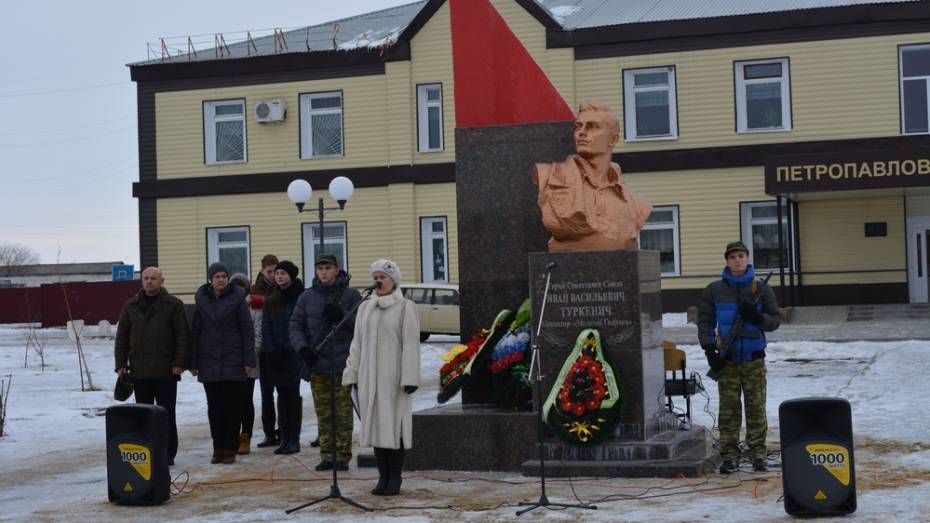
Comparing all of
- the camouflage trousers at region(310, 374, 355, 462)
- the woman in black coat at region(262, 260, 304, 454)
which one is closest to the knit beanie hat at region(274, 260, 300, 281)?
the woman in black coat at region(262, 260, 304, 454)

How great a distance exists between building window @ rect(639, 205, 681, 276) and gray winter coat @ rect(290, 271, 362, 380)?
20.6 m

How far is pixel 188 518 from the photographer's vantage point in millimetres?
8406

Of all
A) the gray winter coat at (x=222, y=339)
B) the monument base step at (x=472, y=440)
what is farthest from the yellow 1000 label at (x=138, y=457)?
the monument base step at (x=472, y=440)

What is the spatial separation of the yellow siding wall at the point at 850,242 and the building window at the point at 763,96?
2.13m

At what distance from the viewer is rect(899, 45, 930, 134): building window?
29000mm

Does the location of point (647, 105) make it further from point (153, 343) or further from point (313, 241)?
point (153, 343)

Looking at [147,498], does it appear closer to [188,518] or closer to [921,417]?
[188,518]

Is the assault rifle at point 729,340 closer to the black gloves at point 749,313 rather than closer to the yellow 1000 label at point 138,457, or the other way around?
the black gloves at point 749,313

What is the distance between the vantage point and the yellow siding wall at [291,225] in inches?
1270

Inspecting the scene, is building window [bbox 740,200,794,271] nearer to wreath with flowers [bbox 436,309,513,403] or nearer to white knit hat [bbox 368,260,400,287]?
wreath with flowers [bbox 436,309,513,403]

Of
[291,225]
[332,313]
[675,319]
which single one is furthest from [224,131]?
[332,313]

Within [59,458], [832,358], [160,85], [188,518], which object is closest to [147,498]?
[188,518]

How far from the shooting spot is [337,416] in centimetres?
1055

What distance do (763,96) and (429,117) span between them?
8138 millimetres
